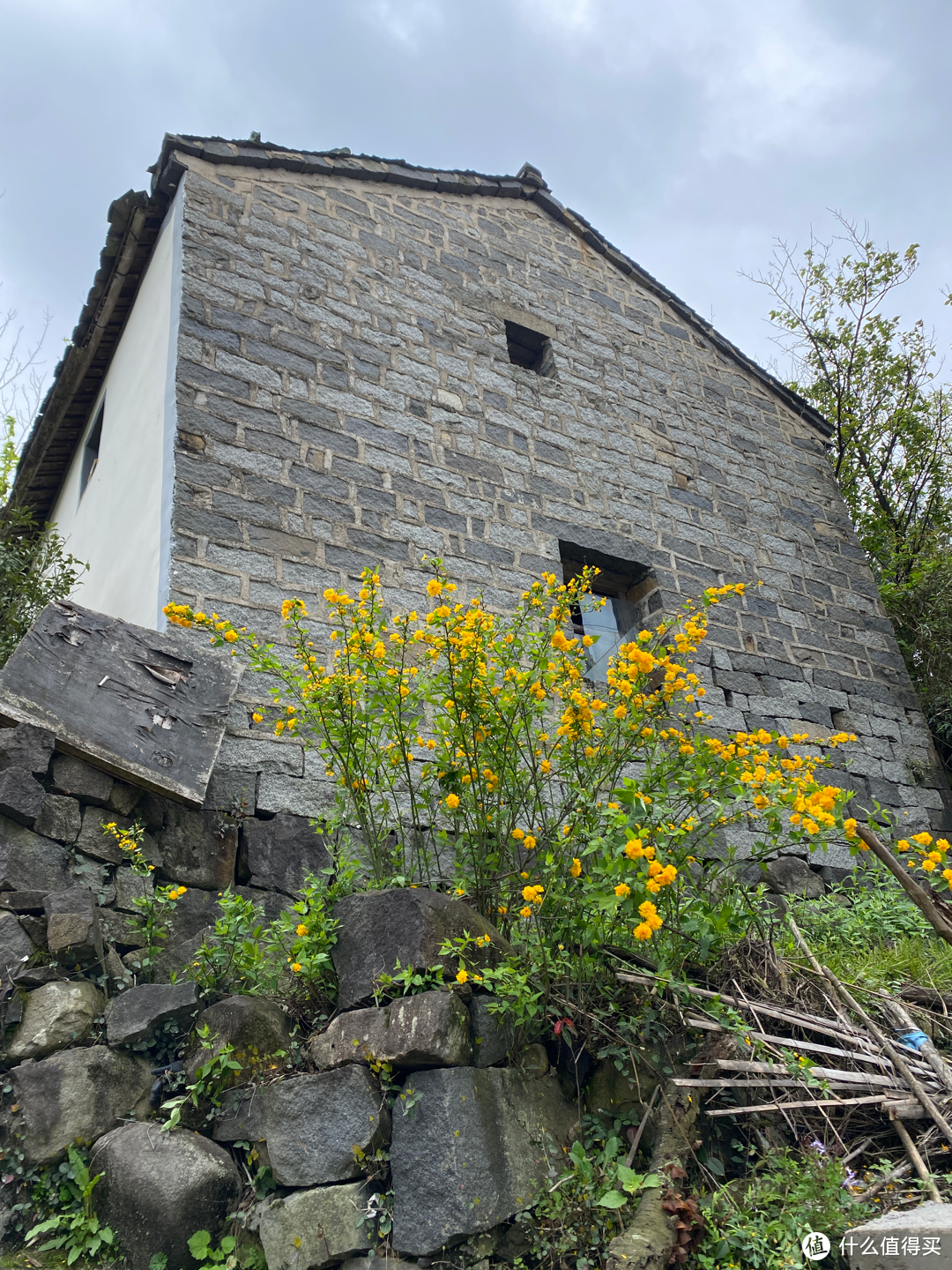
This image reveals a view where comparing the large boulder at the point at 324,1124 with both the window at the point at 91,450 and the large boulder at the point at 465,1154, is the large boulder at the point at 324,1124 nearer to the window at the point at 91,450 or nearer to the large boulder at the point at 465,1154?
the large boulder at the point at 465,1154

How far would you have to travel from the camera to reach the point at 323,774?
3822 millimetres

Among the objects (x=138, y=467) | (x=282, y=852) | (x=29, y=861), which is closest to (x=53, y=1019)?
(x=29, y=861)

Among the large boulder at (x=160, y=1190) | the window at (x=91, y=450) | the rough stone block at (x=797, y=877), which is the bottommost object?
the large boulder at (x=160, y=1190)

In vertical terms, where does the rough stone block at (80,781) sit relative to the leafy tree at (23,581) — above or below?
below

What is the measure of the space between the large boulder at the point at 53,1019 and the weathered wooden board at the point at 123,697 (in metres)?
0.72

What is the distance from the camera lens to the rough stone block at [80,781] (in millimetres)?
3004

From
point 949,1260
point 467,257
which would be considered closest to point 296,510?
point 467,257

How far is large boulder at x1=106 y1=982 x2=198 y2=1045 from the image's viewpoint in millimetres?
2613

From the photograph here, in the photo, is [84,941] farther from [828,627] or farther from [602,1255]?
[828,627]

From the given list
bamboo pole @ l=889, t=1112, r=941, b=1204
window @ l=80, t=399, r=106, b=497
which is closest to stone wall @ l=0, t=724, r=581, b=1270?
bamboo pole @ l=889, t=1112, r=941, b=1204

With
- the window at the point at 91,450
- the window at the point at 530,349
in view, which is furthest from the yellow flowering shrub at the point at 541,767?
the window at the point at 91,450

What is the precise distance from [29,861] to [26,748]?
0.36 meters

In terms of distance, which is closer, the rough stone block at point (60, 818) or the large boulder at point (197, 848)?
the rough stone block at point (60, 818)

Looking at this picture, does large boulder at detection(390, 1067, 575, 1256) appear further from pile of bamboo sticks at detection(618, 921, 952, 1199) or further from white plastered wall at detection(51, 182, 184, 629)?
white plastered wall at detection(51, 182, 184, 629)
